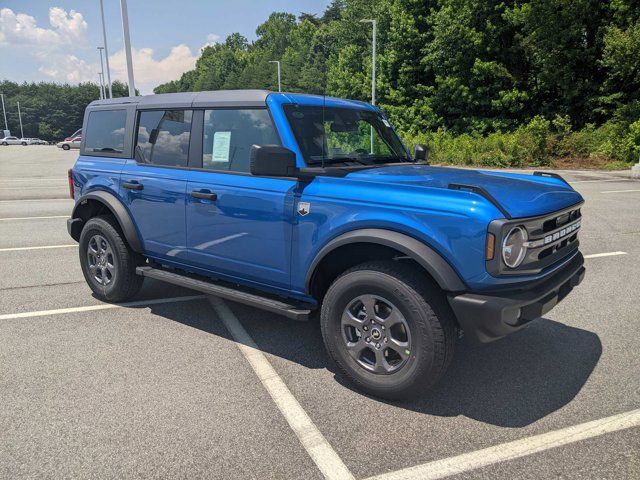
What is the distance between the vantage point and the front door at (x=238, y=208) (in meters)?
3.64

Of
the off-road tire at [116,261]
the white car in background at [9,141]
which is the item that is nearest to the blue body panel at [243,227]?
the off-road tire at [116,261]

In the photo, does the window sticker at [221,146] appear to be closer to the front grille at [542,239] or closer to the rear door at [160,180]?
the rear door at [160,180]

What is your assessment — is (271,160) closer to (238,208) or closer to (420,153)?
(238,208)

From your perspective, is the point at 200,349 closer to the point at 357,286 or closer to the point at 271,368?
the point at 271,368

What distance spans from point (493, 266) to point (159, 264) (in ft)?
10.5

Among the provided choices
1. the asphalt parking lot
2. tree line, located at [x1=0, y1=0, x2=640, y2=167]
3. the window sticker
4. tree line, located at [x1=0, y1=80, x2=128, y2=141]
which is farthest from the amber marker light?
tree line, located at [x1=0, y1=80, x2=128, y2=141]

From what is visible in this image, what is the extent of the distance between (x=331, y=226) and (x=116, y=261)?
2518 millimetres

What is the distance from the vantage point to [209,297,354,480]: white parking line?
2.59 m

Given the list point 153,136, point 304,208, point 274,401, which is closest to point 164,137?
point 153,136

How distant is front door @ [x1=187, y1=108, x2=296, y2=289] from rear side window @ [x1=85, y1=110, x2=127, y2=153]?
1.23 metres

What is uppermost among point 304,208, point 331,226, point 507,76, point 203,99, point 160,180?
point 507,76

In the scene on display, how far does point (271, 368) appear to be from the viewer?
368cm

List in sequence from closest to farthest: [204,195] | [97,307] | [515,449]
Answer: [515,449]
[204,195]
[97,307]

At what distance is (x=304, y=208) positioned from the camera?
3.46 meters
